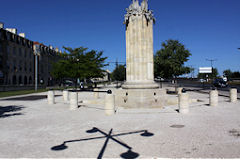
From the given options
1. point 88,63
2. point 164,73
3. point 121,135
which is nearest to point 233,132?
point 121,135

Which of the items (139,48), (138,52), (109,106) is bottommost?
(109,106)

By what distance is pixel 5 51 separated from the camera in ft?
155

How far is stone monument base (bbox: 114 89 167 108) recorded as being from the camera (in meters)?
11.8

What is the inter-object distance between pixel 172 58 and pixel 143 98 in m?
12.8

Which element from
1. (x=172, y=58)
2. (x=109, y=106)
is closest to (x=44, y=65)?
(x=172, y=58)

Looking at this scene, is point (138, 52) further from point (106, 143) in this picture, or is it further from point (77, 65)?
point (77, 65)

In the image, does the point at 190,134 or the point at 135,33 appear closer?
the point at 190,134

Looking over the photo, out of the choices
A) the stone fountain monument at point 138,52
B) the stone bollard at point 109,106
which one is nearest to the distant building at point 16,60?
the stone fountain monument at point 138,52

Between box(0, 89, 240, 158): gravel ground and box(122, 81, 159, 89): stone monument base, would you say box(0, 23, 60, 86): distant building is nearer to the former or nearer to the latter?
box(122, 81, 159, 89): stone monument base

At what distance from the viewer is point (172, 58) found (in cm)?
2312

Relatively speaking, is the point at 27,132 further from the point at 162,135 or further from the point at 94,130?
the point at 162,135

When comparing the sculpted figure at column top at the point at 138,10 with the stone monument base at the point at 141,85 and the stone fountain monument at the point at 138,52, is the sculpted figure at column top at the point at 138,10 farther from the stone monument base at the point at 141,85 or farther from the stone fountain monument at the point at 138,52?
the stone monument base at the point at 141,85

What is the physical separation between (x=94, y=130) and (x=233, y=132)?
456cm

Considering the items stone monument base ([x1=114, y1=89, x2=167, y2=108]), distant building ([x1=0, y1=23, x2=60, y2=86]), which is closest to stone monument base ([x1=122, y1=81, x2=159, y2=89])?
stone monument base ([x1=114, y1=89, x2=167, y2=108])
